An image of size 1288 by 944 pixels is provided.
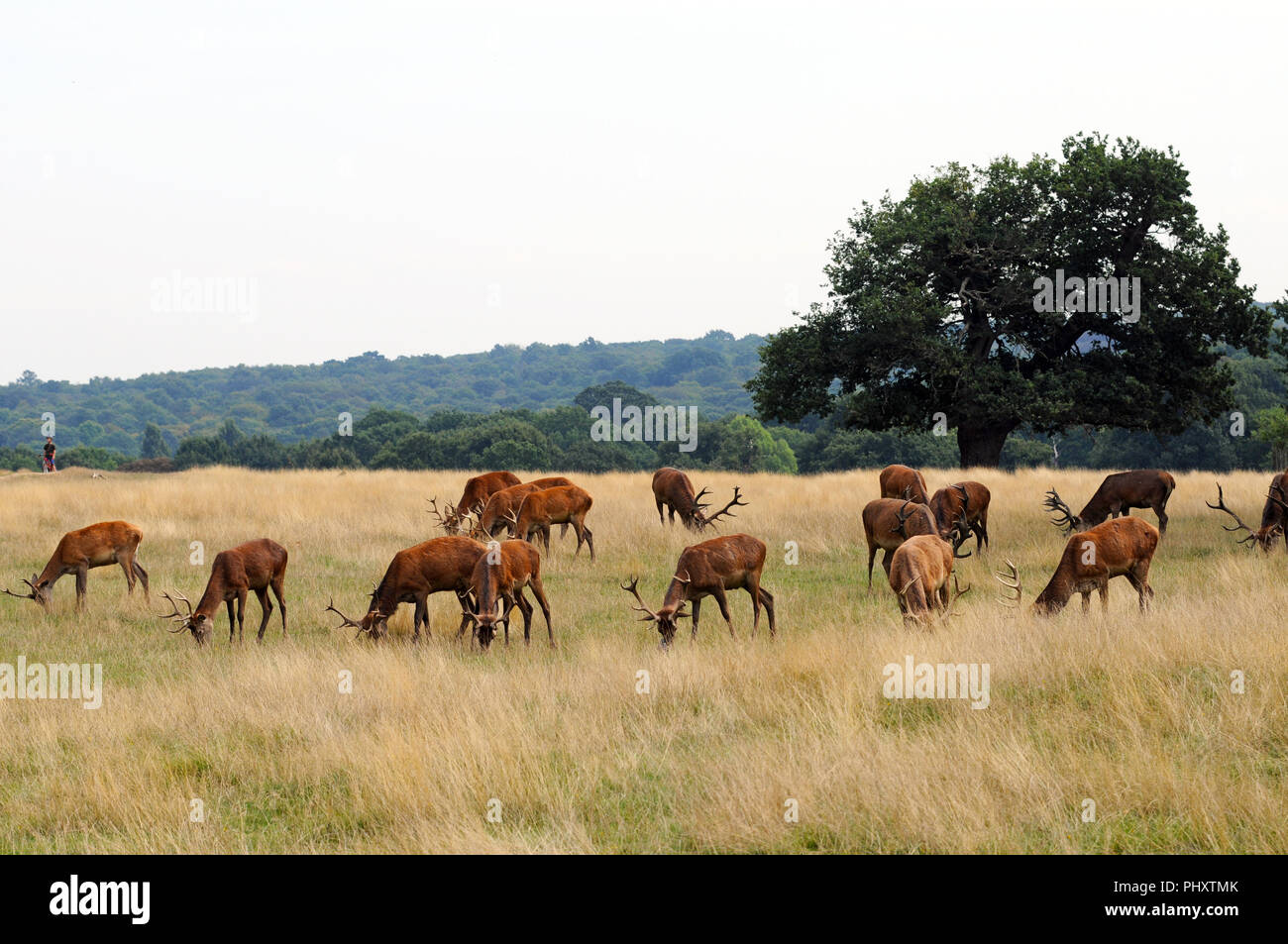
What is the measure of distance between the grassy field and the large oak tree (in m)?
13.1

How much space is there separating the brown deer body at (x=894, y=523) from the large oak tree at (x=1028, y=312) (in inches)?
481

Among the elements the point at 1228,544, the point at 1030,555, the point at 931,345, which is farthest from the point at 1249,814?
the point at 931,345

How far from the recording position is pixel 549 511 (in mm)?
17031

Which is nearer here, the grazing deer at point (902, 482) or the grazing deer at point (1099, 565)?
the grazing deer at point (1099, 565)

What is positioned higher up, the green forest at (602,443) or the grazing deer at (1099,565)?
the green forest at (602,443)

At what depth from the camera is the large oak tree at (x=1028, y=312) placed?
2647 centimetres

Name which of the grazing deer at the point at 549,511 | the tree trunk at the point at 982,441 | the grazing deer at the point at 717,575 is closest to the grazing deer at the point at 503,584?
the grazing deer at the point at 717,575

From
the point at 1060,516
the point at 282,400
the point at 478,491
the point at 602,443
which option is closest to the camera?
the point at 478,491

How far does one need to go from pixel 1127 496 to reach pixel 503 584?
11.4m

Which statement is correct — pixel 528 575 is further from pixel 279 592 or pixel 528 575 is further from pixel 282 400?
pixel 282 400

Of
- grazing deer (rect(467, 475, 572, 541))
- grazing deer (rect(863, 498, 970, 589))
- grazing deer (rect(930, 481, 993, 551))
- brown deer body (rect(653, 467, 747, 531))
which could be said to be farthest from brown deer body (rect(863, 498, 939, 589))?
grazing deer (rect(467, 475, 572, 541))

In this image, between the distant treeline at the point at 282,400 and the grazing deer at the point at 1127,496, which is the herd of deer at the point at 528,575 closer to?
the grazing deer at the point at 1127,496

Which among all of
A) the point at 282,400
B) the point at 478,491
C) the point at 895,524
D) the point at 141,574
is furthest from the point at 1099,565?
the point at 282,400
